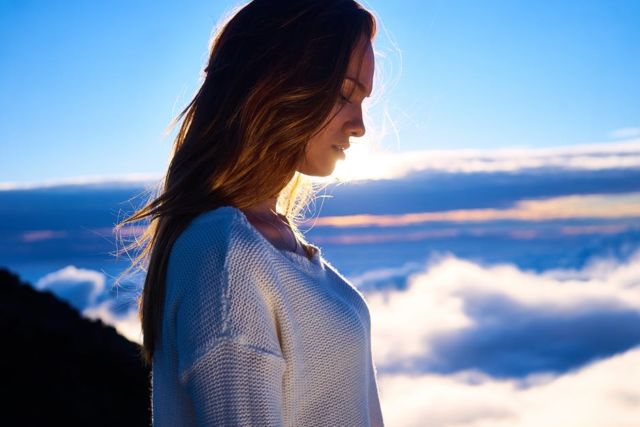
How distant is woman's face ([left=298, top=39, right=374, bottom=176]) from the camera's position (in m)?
1.99

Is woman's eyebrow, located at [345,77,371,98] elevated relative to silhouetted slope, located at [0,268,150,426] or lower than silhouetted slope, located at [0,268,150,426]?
lower

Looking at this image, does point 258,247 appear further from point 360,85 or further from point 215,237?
point 360,85

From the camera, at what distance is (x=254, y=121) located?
1812mm

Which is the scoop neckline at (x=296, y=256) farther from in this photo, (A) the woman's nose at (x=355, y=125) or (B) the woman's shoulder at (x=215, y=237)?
(A) the woman's nose at (x=355, y=125)

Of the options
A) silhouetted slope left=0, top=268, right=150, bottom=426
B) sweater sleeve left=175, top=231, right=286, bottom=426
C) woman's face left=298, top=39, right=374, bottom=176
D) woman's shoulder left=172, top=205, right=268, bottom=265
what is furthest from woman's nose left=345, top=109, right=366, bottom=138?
silhouetted slope left=0, top=268, right=150, bottom=426

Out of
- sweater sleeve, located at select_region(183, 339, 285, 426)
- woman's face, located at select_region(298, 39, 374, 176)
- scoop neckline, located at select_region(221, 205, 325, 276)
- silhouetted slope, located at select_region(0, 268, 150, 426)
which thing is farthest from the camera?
silhouetted slope, located at select_region(0, 268, 150, 426)

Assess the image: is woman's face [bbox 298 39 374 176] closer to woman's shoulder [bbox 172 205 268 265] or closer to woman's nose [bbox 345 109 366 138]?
woman's nose [bbox 345 109 366 138]

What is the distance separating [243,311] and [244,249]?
0.14 meters

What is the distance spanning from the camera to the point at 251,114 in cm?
181

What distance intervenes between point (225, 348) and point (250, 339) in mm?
53

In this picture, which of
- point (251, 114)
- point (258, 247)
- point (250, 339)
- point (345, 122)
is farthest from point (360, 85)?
point (250, 339)

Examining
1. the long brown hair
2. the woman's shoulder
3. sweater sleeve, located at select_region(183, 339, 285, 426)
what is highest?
the long brown hair

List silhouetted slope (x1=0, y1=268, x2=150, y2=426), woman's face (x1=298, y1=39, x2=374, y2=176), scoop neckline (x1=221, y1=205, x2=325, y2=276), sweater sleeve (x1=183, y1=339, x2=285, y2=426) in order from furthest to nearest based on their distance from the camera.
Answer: silhouetted slope (x1=0, y1=268, x2=150, y2=426) < woman's face (x1=298, y1=39, x2=374, y2=176) < scoop neckline (x1=221, y1=205, x2=325, y2=276) < sweater sleeve (x1=183, y1=339, x2=285, y2=426)

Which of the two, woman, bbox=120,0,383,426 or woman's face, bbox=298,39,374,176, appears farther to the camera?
woman's face, bbox=298,39,374,176
